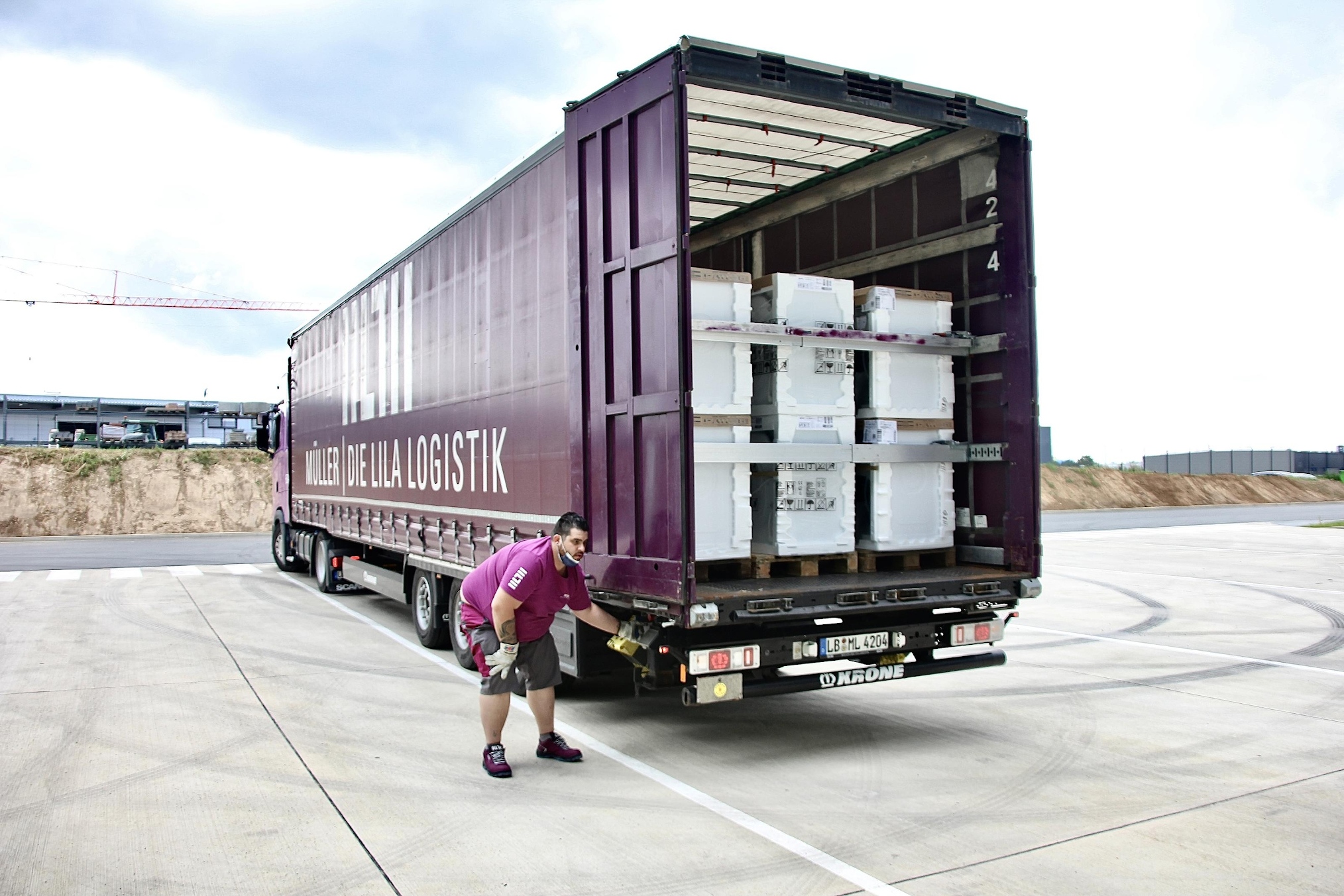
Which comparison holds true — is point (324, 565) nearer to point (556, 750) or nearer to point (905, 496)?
point (556, 750)

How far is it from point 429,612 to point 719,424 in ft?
16.0

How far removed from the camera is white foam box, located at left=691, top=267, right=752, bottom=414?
212 inches

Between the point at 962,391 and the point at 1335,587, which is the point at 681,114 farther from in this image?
the point at 1335,587

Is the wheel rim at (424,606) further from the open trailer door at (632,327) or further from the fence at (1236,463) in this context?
the fence at (1236,463)

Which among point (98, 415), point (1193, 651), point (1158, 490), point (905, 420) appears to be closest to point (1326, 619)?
point (1193, 651)

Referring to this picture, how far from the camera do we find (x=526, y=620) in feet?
17.8

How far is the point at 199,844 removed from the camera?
14.1 feet

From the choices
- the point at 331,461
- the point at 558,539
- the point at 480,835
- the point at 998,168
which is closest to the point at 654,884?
the point at 480,835

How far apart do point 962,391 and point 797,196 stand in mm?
2358

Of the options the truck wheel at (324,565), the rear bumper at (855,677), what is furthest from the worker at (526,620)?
the truck wheel at (324,565)

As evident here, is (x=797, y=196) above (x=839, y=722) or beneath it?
above

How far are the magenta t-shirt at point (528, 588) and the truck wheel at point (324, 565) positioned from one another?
8663 millimetres

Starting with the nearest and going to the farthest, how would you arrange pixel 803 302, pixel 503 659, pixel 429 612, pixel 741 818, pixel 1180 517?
pixel 741 818, pixel 503 659, pixel 803 302, pixel 429 612, pixel 1180 517

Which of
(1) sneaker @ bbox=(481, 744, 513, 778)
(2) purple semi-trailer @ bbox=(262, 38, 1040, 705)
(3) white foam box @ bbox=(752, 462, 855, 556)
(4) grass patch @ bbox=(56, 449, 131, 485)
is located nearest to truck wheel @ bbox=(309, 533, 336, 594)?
(2) purple semi-trailer @ bbox=(262, 38, 1040, 705)
